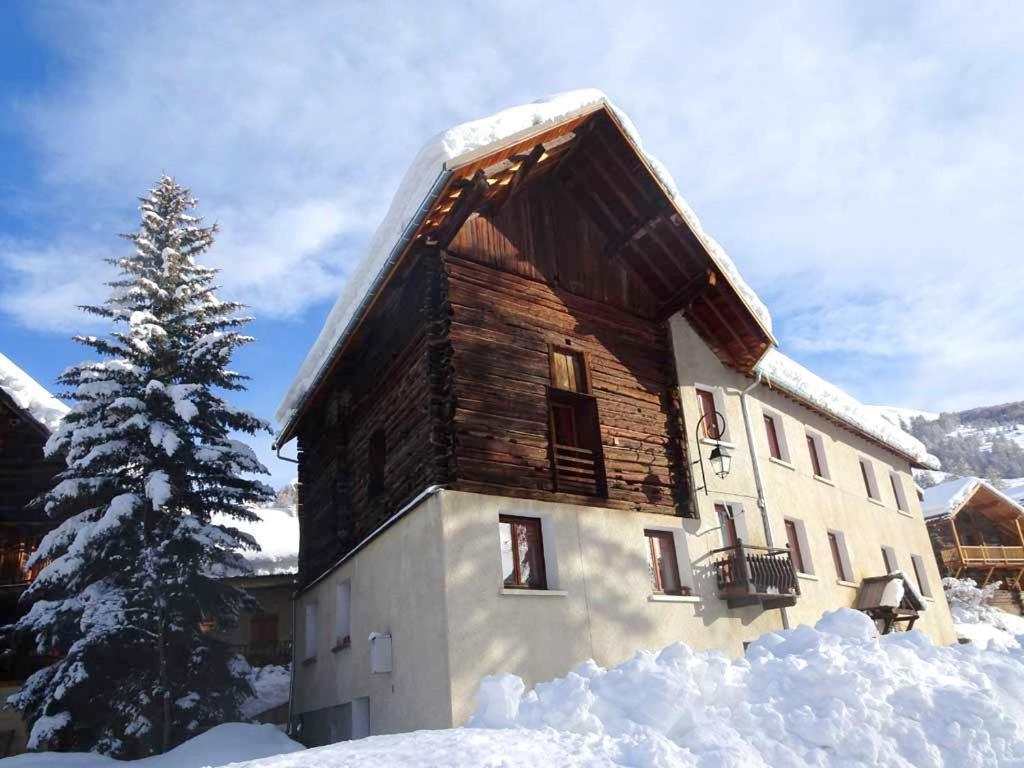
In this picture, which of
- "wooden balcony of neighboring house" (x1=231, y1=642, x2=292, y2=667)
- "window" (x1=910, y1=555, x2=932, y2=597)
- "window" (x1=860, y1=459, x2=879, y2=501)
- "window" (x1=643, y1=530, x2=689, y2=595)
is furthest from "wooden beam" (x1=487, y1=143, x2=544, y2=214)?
"window" (x1=910, y1=555, x2=932, y2=597)

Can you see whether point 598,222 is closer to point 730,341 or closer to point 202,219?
point 730,341

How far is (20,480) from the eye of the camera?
24.5m

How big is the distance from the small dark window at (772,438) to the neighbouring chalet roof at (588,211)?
992 mm

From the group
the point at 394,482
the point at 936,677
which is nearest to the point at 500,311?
the point at 394,482

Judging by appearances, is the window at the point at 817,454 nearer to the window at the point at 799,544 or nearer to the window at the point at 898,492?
the window at the point at 799,544

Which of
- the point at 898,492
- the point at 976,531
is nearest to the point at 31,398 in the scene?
the point at 898,492

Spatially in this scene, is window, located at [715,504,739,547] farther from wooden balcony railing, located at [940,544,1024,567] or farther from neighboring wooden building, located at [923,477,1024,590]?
wooden balcony railing, located at [940,544,1024,567]

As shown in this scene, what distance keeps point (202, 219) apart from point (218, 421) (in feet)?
22.0

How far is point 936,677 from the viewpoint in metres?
8.45

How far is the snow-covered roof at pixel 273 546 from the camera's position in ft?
→ 92.6

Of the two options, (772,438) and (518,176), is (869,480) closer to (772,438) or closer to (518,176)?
(772,438)

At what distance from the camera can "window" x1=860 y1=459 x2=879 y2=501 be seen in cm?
2509

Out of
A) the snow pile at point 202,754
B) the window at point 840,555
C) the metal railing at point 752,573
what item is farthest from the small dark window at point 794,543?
the snow pile at point 202,754

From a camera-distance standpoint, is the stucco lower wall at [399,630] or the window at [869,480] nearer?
the stucco lower wall at [399,630]
